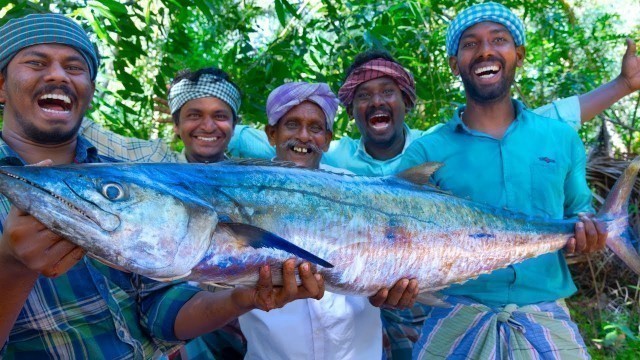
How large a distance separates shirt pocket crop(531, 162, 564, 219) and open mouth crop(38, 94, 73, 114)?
7.29 feet

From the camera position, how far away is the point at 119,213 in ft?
5.49

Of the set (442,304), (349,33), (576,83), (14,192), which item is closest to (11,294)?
(14,192)

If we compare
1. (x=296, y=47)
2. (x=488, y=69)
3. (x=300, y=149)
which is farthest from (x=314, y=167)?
(x=296, y=47)

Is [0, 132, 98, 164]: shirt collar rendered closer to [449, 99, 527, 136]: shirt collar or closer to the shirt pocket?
[449, 99, 527, 136]: shirt collar

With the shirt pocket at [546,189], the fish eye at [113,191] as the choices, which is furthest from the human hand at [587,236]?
the fish eye at [113,191]

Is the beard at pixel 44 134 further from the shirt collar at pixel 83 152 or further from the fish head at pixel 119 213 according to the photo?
the fish head at pixel 119 213

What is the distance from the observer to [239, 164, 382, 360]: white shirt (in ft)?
9.83

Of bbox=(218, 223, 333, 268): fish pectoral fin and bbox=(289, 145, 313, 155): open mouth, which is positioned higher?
bbox=(289, 145, 313, 155): open mouth

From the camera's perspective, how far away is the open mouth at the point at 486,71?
309cm

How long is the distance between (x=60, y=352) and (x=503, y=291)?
6.57 ft

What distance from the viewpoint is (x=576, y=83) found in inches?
280

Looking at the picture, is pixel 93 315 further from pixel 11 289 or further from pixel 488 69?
pixel 488 69

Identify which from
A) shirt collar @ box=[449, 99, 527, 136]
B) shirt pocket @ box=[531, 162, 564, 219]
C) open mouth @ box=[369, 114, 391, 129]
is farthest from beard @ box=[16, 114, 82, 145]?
shirt pocket @ box=[531, 162, 564, 219]

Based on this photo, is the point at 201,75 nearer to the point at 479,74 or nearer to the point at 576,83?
the point at 479,74
